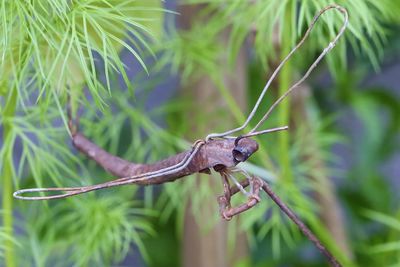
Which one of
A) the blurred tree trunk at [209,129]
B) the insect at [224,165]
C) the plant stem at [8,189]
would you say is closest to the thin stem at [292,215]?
the insect at [224,165]

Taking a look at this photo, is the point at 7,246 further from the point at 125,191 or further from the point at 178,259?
the point at 178,259

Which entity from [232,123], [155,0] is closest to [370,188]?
[232,123]

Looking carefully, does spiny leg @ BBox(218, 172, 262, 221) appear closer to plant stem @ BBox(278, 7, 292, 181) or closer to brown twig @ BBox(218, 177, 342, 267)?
brown twig @ BBox(218, 177, 342, 267)

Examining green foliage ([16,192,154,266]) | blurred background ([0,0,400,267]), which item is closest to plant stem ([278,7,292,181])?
blurred background ([0,0,400,267])

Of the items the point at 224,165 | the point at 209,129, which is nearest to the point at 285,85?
the point at 209,129

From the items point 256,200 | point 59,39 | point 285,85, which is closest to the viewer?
point 256,200

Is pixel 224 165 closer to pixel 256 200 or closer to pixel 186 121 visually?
pixel 256 200
